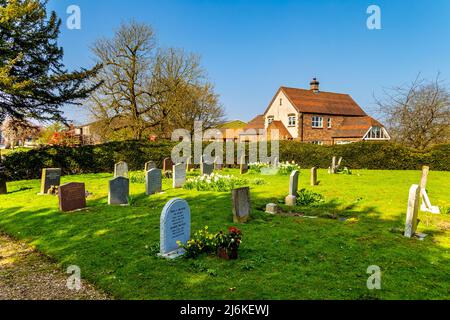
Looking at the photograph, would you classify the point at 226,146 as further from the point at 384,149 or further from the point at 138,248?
the point at 138,248

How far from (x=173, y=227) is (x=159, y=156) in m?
22.0

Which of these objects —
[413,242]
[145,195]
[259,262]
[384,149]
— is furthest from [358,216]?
[384,149]

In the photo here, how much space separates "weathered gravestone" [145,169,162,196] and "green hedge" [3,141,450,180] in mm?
12209

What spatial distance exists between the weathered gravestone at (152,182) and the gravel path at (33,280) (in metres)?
6.67

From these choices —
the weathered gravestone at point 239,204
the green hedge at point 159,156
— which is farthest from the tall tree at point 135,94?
the weathered gravestone at point 239,204

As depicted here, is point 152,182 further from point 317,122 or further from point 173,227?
point 317,122

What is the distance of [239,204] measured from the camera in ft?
31.7

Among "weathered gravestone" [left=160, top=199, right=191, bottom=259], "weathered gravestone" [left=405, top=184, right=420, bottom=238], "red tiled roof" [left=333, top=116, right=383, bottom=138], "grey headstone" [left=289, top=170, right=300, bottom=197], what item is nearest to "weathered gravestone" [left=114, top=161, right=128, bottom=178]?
"grey headstone" [left=289, top=170, right=300, bottom=197]

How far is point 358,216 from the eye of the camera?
35.8ft

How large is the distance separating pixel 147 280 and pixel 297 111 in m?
42.0

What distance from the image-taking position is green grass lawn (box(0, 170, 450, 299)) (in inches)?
214

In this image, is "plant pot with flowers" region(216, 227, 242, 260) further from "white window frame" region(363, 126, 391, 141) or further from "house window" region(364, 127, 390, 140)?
"house window" region(364, 127, 390, 140)

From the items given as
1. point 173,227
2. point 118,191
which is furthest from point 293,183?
point 118,191

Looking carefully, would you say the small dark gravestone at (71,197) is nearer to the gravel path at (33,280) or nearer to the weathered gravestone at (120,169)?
the gravel path at (33,280)
